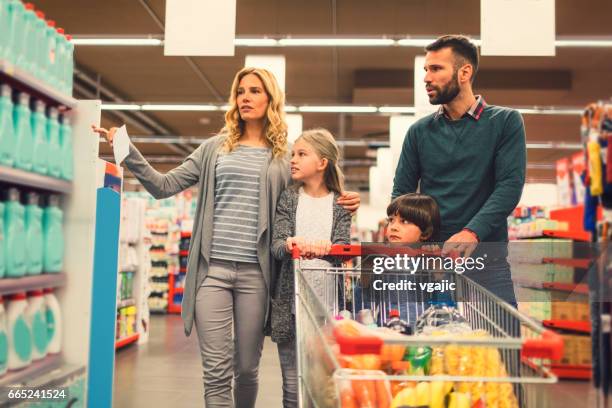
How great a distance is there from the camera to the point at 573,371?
519 cm

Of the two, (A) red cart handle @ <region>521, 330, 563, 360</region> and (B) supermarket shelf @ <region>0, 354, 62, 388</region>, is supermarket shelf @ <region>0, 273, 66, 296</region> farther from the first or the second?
(A) red cart handle @ <region>521, 330, 563, 360</region>

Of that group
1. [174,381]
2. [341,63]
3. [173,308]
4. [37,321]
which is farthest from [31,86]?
[341,63]

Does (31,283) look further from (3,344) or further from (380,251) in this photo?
(380,251)

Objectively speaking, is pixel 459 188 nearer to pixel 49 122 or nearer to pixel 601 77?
pixel 49 122

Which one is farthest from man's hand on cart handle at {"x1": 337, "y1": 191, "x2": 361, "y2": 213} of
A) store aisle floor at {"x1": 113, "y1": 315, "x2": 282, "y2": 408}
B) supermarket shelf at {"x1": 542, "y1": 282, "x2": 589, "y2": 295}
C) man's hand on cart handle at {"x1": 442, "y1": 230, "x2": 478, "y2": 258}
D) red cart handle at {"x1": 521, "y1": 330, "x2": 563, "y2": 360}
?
store aisle floor at {"x1": 113, "y1": 315, "x2": 282, "y2": 408}

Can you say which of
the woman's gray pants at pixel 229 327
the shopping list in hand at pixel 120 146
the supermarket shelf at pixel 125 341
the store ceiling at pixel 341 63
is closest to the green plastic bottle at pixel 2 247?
the shopping list in hand at pixel 120 146

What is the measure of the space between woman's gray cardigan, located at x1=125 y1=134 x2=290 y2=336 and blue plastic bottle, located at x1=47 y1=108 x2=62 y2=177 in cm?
70

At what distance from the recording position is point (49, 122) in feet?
9.36

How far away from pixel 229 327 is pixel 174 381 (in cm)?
274

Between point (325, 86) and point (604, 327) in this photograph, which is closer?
point (604, 327)

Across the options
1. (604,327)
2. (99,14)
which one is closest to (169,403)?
(604,327)

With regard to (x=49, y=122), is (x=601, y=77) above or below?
above

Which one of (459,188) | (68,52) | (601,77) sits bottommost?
(459,188)

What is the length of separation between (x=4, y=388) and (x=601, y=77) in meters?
11.2
